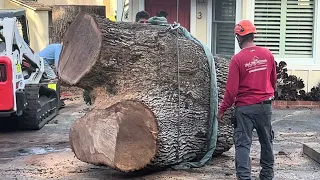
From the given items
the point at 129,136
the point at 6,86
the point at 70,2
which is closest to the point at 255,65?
the point at 129,136

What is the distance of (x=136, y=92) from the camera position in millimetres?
7332

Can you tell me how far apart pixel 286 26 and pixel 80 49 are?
25.7 ft

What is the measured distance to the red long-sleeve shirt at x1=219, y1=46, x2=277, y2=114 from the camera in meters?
6.69

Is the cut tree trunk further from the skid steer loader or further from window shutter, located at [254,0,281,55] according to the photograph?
window shutter, located at [254,0,281,55]

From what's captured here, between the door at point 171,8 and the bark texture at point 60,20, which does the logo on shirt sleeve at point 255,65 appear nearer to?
the door at point 171,8

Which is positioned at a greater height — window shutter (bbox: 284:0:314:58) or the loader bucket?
window shutter (bbox: 284:0:314:58)

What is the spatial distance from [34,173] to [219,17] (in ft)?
26.8

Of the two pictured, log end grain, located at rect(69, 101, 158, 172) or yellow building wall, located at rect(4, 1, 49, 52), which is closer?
log end grain, located at rect(69, 101, 158, 172)

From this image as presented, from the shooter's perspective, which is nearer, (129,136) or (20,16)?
(129,136)

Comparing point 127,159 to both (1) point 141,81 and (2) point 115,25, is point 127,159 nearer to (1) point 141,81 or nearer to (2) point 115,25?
(1) point 141,81

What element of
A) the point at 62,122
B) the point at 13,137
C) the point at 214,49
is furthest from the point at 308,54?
the point at 13,137

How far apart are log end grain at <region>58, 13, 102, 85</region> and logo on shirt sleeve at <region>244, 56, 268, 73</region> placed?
1.75 m

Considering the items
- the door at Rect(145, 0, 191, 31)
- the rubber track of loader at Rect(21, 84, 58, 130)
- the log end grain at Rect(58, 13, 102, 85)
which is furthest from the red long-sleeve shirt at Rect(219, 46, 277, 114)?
the door at Rect(145, 0, 191, 31)

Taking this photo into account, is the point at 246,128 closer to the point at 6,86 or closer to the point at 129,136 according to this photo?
the point at 129,136
